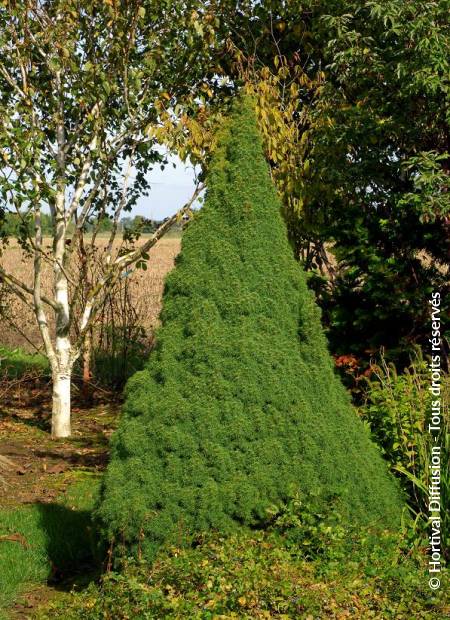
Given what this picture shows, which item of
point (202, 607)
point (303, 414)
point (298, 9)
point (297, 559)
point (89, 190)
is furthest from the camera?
point (89, 190)

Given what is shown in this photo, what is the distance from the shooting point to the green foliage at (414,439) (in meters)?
4.92

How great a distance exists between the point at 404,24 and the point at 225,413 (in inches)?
180

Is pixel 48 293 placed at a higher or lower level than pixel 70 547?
higher

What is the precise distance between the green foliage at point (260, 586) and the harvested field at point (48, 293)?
18.5ft

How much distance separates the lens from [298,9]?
9320 mm

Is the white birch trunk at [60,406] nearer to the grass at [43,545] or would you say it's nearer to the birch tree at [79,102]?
the birch tree at [79,102]

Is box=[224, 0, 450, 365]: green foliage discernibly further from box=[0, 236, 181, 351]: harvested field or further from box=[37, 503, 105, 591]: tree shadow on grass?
box=[37, 503, 105, 591]: tree shadow on grass

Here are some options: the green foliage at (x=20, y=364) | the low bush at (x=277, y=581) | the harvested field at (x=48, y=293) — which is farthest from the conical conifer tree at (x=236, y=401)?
the green foliage at (x=20, y=364)

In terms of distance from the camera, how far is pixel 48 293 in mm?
17438

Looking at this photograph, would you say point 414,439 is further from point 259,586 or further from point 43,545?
point 43,545

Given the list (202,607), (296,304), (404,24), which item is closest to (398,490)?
(296,304)

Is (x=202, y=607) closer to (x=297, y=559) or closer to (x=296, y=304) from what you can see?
(x=297, y=559)

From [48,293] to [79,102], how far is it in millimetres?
9194

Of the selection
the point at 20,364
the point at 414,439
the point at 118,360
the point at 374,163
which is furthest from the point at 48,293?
the point at 414,439
